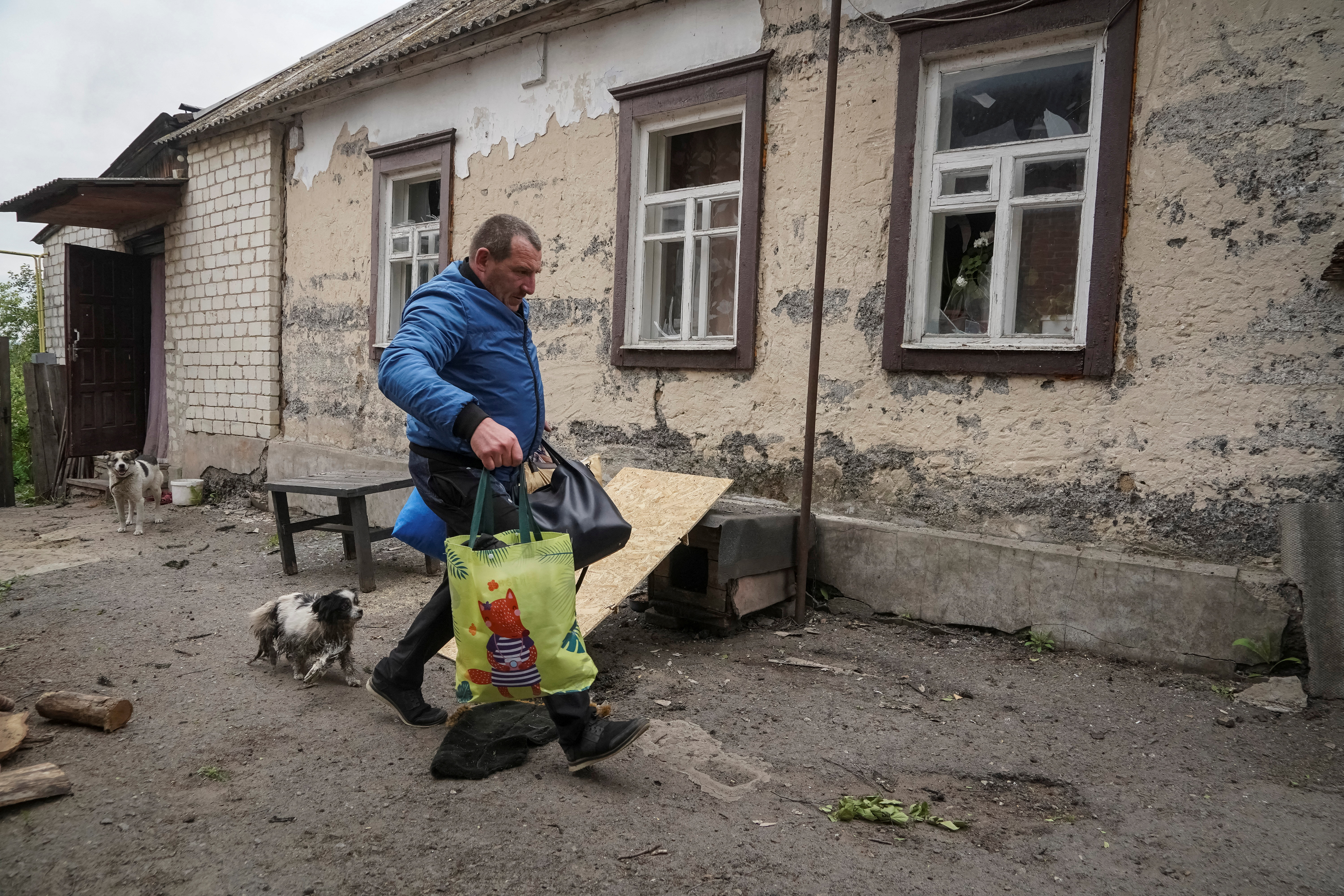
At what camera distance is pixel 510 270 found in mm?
2805

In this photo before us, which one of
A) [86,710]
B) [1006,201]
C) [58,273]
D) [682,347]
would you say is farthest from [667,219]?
[58,273]

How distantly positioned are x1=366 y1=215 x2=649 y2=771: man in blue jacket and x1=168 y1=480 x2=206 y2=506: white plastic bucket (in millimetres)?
7523

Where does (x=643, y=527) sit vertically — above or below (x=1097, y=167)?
below

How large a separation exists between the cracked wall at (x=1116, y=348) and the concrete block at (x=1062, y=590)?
14 centimetres

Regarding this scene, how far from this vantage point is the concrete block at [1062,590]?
3.76m

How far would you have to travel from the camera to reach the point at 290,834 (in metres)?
2.45

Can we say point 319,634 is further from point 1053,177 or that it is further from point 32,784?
point 1053,177

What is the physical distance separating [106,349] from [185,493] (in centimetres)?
289

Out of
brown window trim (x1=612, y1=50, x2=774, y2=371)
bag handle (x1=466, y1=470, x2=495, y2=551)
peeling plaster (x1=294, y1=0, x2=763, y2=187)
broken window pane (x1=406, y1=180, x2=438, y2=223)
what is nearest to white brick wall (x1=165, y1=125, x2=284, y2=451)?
peeling plaster (x1=294, y1=0, x2=763, y2=187)

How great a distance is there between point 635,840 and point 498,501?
1.08 metres

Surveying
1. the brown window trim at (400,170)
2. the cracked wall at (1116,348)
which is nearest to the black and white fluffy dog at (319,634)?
the cracked wall at (1116,348)

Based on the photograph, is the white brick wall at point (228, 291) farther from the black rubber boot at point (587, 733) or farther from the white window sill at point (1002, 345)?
the black rubber boot at point (587, 733)

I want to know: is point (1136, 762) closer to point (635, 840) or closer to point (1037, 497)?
point (1037, 497)

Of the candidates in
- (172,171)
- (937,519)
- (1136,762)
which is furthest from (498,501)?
(172,171)
